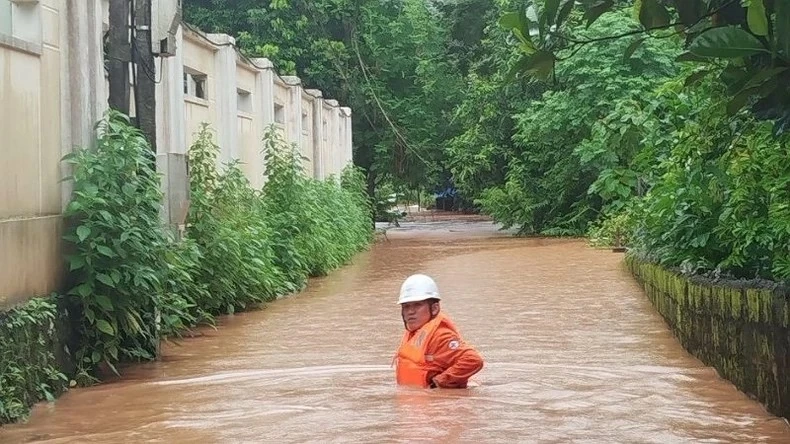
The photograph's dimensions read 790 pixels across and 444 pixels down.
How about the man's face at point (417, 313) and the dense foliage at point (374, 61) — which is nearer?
the man's face at point (417, 313)

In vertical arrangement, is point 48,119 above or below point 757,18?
above

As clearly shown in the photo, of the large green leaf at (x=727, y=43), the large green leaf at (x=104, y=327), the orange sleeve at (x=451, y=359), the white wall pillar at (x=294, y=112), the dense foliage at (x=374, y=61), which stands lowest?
the orange sleeve at (x=451, y=359)

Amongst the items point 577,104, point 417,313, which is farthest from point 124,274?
point 577,104

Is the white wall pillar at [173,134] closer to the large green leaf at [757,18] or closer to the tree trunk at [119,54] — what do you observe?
the tree trunk at [119,54]

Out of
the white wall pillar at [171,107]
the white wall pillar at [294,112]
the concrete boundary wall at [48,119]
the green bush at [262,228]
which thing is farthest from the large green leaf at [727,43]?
the white wall pillar at [294,112]

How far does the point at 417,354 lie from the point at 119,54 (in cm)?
446

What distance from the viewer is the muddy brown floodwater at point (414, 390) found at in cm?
739

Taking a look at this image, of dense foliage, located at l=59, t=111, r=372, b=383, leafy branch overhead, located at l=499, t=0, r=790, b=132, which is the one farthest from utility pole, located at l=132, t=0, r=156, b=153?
leafy branch overhead, located at l=499, t=0, r=790, b=132

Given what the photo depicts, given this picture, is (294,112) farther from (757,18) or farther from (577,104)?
(757,18)

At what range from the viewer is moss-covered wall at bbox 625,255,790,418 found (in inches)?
297

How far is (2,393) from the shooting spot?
7.52 metres

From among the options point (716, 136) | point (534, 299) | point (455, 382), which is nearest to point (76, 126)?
point (455, 382)

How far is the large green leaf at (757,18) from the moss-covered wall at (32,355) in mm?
5429

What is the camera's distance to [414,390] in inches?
333
